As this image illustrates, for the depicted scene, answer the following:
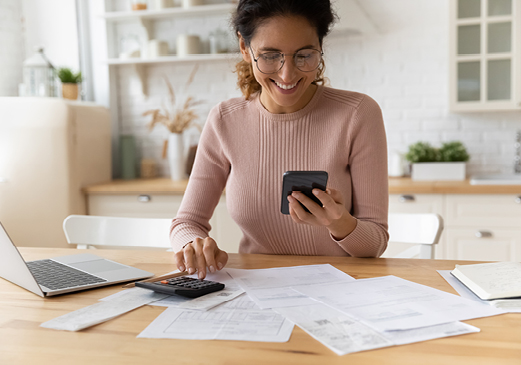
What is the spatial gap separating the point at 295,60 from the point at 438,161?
6.50ft

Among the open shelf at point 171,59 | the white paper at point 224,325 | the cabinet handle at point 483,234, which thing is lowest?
the cabinet handle at point 483,234

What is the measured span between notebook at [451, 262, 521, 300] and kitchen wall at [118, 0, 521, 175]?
2266mm

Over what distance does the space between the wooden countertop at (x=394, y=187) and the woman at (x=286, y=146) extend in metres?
1.29

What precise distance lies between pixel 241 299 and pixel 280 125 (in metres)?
0.76

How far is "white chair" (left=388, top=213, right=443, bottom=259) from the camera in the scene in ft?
5.03

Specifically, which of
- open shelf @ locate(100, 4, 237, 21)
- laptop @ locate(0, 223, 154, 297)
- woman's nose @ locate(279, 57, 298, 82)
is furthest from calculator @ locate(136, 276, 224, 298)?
open shelf @ locate(100, 4, 237, 21)

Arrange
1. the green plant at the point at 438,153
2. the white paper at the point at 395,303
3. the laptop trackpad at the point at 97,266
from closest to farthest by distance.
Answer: the white paper at the point at 395,303, the laptop trackpad at the point at 97,266, the green plant at the point at 438,153

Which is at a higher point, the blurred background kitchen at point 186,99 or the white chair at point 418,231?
the blurred background kitchen at point 186,99

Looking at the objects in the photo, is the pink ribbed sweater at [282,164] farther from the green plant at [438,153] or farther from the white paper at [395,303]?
the green plant at [438,153]

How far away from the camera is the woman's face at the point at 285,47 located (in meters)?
1.34

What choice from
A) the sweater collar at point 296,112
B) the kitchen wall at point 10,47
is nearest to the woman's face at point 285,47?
the sweater collar at point 296,112

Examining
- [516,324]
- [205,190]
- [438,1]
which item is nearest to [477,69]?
[438,1]

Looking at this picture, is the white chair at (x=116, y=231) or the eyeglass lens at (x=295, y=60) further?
the white chair at (x=116, y=231)

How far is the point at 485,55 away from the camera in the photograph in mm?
2854
